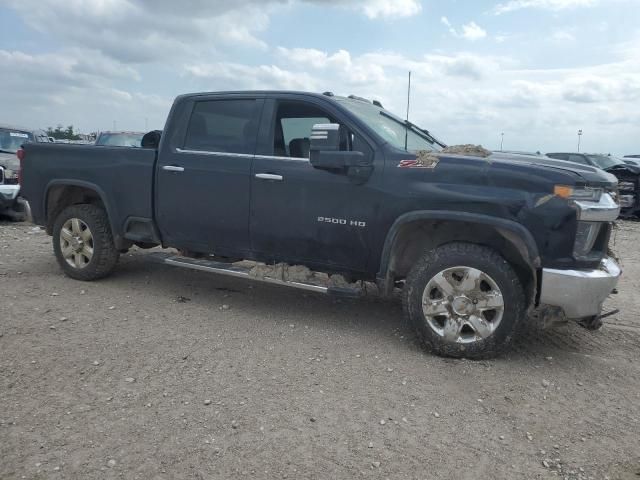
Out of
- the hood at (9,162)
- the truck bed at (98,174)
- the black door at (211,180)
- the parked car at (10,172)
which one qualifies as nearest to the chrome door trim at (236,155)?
the black door at (211,180)

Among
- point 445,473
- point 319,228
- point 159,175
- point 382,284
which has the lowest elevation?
point 445,473

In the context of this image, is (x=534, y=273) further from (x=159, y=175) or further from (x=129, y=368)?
(x=159, y=175)

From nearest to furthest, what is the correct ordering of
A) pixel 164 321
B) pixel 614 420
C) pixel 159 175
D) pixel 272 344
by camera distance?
pixel 614 420 → pixel 272 344 → pixel 164 321 → pixel 159 175

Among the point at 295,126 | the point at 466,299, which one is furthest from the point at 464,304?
the point at 295,126

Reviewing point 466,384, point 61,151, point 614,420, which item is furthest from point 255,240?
point 614,420

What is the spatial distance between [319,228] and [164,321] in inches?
62.4

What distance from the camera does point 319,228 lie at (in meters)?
4.57

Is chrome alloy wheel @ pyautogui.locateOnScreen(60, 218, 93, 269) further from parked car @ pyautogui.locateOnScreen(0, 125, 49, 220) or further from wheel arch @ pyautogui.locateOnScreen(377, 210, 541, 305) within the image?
parked car @ pyautogui.locateOnScreen(0, 125, 49, 220)

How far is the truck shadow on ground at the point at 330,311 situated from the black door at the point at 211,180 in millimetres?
619

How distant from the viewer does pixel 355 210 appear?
4.40 metres

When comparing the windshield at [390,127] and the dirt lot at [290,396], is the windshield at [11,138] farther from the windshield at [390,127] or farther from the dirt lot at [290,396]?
the windshield at [390,127]

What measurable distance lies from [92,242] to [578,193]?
4.72 metres

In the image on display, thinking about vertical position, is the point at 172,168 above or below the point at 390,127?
below

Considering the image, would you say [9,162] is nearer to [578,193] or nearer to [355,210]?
[355,210]
